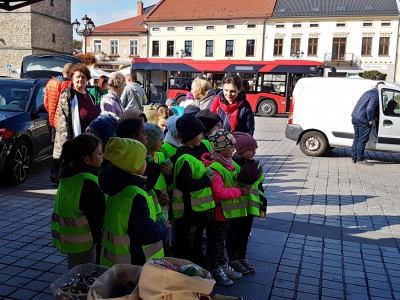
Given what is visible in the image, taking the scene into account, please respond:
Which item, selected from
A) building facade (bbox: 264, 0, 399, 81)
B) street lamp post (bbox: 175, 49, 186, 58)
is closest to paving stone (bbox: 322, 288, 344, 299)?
building facade (bbox: 264, 0, 399, 81)

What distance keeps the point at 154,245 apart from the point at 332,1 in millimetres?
46682

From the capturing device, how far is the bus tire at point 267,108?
83.9 feet

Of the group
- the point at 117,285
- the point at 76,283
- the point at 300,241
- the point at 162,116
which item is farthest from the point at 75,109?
the point at 117,285

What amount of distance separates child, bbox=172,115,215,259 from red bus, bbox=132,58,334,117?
21133 millimetres

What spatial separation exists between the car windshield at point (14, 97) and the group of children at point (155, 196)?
159 inches

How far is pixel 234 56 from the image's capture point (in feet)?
151

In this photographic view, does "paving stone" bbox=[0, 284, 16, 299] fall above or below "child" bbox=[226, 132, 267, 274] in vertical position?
below

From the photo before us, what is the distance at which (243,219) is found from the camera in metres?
3.98

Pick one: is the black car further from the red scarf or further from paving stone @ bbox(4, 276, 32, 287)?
the red scarf

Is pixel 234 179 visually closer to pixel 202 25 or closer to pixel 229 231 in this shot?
pixel 229 231

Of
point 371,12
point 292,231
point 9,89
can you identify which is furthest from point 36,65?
point 371,12

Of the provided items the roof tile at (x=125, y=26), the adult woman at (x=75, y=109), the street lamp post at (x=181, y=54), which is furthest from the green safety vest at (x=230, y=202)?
the roof tile at (x=125, y=26)

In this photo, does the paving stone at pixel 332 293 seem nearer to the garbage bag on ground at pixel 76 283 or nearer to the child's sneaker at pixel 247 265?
the child's sneaker at pixel 247 265

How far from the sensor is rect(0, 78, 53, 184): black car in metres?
6.74
